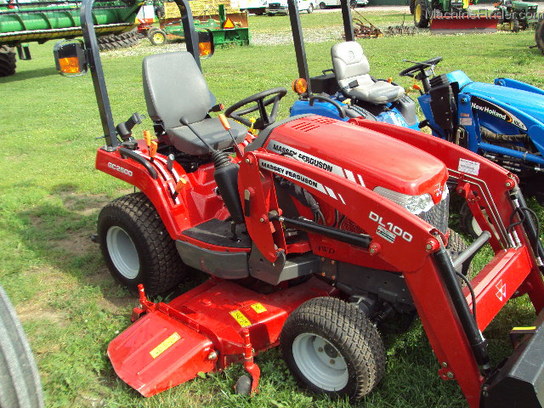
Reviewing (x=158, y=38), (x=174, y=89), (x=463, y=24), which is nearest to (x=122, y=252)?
(x=174, y=89)

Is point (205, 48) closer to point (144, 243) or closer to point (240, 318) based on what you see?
point (144, 243)

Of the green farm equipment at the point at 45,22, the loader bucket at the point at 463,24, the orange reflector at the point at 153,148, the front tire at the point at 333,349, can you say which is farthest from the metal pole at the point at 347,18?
the loader bucket at the point at 463,24

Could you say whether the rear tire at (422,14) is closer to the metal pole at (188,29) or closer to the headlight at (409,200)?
the metal pole at (188,29)

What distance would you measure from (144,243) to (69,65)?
121 centimetres

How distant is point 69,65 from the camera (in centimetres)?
345

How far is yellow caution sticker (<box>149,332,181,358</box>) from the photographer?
2.77 metres

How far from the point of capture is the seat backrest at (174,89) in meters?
3.65

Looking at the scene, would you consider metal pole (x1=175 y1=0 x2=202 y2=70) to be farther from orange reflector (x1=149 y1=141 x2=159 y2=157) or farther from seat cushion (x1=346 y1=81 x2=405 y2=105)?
seat cushion (x1=346 y1=81 x2=405 y2=105)

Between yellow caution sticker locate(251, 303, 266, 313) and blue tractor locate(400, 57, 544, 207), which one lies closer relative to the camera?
yellow caution sticker locate(251, 303, 266, 313)

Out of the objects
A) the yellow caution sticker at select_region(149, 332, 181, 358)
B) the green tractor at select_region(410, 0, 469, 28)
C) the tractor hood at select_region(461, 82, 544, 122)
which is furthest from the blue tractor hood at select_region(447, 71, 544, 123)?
the green tractor at select_region(410, 0, 469, 28)

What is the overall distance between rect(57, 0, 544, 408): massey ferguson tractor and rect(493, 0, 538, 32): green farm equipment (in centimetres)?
1644

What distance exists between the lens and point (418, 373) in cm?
269

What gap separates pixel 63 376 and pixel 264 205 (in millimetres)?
1399

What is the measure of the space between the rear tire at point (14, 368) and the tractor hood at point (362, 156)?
56.6 inches
